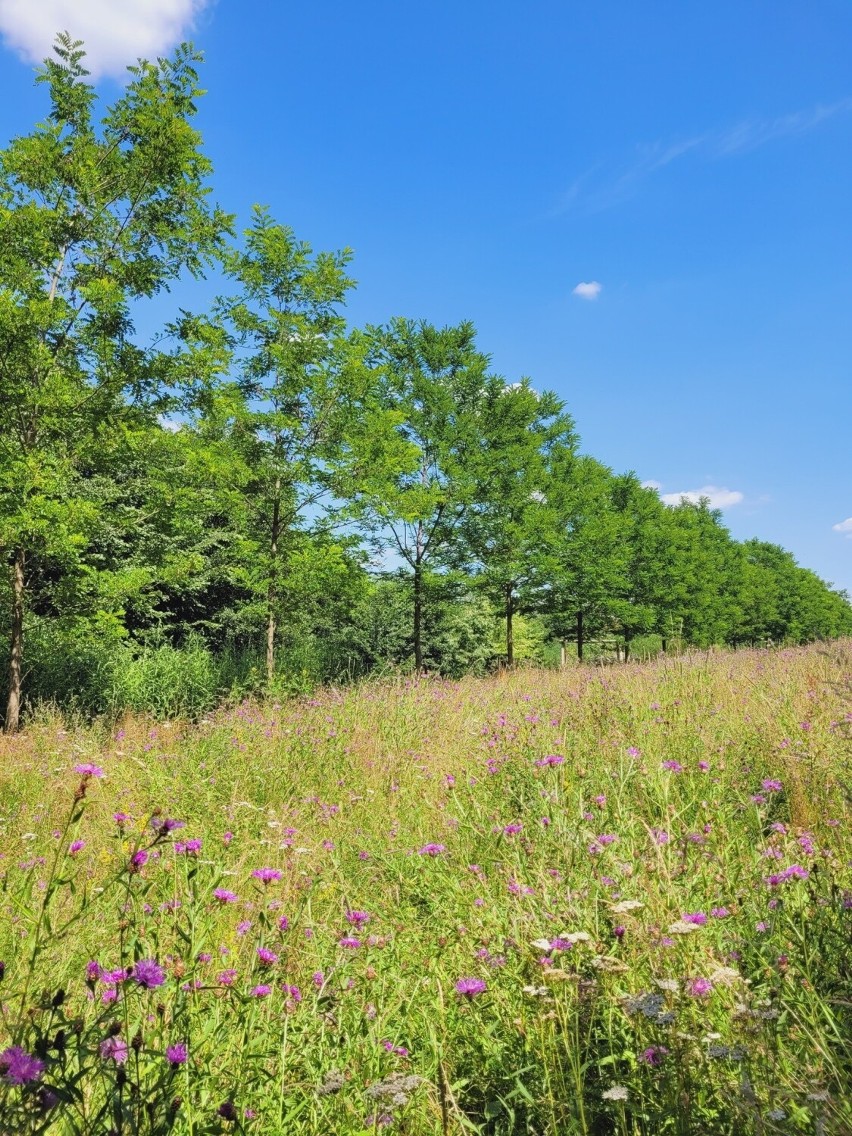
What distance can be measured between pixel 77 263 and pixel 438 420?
875cm

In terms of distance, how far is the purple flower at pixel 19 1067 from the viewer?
1.04 m

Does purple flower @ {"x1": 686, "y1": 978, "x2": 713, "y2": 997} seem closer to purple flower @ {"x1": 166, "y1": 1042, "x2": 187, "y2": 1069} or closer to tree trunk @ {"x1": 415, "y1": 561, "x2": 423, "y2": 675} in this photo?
purple flower @ {"x1": 166, "y1": 1042, "x2": 187, "y2": 1069}

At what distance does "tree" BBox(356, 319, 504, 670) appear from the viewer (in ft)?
51.3

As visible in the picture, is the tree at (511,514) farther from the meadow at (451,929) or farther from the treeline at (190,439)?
the meadow at (451,929)

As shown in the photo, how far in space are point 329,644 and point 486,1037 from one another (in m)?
16.8

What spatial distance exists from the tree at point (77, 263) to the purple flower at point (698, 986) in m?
7.99

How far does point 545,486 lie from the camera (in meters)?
19.7

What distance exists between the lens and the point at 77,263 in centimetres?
909

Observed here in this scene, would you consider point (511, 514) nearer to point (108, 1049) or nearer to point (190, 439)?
point (190, 439)

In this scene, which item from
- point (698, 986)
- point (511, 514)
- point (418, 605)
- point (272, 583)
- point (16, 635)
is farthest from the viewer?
point (511, 514)

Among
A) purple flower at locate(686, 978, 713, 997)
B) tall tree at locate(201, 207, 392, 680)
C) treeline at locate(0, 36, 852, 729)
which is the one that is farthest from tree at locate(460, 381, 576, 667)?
purple flower at locate(686, 978, 713, 997)

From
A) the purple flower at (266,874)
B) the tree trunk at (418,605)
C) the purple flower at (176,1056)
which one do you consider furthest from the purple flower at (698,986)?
the tree trunk at (418,605)

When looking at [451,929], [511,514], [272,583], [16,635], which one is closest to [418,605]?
[511,514]

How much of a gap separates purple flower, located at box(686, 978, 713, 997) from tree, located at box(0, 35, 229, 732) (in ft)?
26.2
